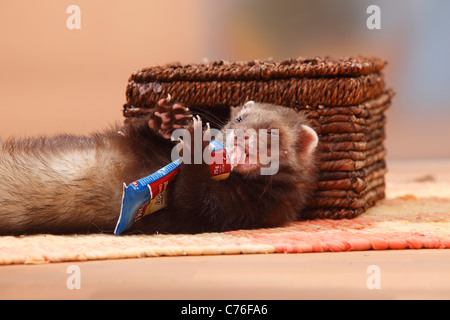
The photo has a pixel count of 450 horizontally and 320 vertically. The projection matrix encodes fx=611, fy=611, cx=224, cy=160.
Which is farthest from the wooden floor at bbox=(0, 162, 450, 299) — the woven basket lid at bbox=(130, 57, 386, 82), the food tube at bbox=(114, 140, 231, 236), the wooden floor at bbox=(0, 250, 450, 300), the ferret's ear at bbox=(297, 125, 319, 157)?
the woven basket lid at bbox=(130, 57, 386, 82)

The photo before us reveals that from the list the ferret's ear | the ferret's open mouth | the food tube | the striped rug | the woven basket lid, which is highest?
the woven basket lid

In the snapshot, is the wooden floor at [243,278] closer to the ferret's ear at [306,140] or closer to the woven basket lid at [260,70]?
the ferret's ear at [306,140]

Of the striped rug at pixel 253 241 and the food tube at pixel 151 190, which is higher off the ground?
the food tube at pixel 151 190

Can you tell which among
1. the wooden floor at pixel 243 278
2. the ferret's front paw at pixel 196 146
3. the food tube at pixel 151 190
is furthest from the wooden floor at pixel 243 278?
the ferret's front paw at pixel 196 146

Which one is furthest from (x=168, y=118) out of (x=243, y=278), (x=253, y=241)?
(x=243, y=278)

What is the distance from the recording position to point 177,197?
2.22m

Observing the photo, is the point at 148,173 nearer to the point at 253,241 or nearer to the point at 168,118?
the point at 168,118

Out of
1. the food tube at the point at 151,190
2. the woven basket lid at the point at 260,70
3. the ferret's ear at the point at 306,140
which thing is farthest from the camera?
the woven basket lid at the point at 260,70

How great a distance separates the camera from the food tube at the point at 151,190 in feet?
6.84

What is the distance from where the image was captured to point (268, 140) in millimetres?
2311

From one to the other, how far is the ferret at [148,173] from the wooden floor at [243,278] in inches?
15.4

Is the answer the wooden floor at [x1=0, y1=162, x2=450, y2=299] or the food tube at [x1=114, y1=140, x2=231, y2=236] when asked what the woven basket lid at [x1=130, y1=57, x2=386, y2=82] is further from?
the wooden floor at [x1=0, y1=162, x2=450, y2=299]

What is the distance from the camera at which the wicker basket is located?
8.12 feet

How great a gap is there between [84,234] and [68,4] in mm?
2686
